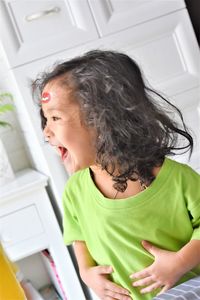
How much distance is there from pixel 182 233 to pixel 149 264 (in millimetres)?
79

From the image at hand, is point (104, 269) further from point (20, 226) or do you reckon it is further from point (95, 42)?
point (95, 42)

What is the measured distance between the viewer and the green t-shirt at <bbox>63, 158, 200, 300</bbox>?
28.1 inches

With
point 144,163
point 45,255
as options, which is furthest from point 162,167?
point 45,255

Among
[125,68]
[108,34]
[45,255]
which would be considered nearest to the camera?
[125,68]

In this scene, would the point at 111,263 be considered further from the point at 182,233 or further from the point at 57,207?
the point at 57,207

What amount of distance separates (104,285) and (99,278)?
0.02 meters

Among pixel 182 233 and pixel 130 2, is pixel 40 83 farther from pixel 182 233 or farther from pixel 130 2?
pixel 130 2

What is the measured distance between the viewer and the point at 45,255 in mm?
1566

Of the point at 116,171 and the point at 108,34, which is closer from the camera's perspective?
the point at 116,171

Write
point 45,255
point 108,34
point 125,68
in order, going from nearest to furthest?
point 125,68
point 108,34
point 45,255

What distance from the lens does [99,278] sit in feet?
2.58

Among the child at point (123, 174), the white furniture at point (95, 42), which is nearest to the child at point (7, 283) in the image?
the child at point (123, 174)

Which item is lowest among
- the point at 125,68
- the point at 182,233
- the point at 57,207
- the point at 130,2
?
the point at 57,207

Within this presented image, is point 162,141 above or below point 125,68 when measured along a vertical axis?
below
